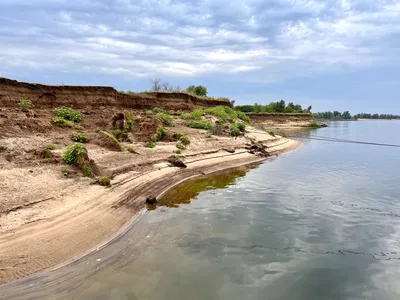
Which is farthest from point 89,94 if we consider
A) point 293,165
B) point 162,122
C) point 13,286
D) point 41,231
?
point 13,286

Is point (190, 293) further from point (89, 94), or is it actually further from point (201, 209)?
point (89, 94)

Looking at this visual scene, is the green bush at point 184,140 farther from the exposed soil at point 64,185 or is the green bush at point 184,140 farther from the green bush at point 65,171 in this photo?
the green bush at point 65,171

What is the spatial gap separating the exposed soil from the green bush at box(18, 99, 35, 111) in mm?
587

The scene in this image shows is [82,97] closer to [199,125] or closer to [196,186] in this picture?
[199,125]

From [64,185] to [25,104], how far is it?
1169 cm

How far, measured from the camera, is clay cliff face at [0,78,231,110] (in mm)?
20420

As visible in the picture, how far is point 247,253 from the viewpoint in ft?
27.9

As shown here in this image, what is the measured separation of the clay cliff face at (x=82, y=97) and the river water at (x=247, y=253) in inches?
526

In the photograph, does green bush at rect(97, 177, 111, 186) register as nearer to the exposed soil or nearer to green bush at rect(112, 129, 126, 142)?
the exposed soil

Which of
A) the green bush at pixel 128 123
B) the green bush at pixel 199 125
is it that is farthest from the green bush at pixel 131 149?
the green bush at pixel 199 125

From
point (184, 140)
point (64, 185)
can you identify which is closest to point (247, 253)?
point (64, 185)

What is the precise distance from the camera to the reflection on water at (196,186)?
13430mm

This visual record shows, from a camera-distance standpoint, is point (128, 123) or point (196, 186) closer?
point (196, 186)

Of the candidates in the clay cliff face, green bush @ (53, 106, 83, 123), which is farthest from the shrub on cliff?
the clay cliff face
